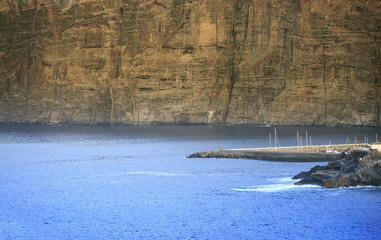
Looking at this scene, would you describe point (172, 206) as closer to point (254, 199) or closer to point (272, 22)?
point (254, 199)

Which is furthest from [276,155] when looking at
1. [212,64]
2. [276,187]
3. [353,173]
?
[212,64]

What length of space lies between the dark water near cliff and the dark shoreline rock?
0.72 meters

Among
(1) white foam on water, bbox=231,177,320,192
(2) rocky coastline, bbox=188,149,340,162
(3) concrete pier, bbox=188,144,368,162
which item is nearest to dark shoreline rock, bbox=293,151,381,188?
(1) white foam on water, bbox=231,177,320,192

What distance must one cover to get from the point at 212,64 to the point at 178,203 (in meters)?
82.7

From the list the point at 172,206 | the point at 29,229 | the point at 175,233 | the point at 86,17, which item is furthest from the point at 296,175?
the point at 86,17

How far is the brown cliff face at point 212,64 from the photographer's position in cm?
11312

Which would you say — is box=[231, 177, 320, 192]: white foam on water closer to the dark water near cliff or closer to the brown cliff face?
the dark water near cliff

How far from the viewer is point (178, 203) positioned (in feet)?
122

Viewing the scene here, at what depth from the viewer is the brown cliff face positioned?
11312 centimetres

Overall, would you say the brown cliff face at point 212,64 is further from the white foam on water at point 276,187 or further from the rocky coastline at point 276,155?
the white foam on water at point 276,187

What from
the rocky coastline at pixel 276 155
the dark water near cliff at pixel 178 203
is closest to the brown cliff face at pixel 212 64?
the rocky coastline at pixel 276 155

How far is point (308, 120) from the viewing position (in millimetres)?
111812

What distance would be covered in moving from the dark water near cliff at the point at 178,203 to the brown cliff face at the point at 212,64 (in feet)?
188

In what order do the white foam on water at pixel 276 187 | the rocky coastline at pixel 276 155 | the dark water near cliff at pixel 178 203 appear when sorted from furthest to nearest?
the rocky coastline at pixel 276 155 → the white foam on water at pixel 276 187 → the dark water near cliff at pixel 178 203
